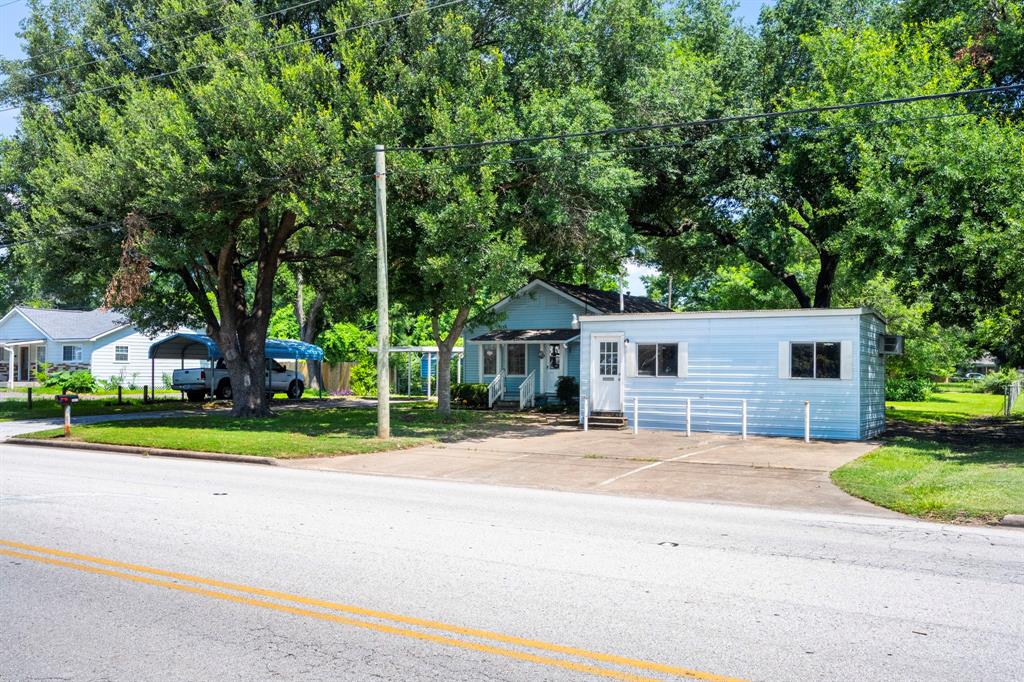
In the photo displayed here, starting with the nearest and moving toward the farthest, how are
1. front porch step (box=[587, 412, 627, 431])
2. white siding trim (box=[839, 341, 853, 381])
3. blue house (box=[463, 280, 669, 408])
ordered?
white siding trim (box=[839, 341, 853, 381]) → front porch step (box=[587, 412, 627, 431]) → blue house (box=[463, 280, 669, 408])

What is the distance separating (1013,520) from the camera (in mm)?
9945

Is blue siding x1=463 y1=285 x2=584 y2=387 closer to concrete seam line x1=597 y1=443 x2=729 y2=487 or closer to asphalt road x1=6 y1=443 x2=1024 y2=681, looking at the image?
concrete seam line x1=597 y1=443 x2=729 y2=487

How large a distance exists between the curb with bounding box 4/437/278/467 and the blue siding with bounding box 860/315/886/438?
14.1 m

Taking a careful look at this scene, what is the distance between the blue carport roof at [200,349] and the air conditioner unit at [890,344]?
2517cm

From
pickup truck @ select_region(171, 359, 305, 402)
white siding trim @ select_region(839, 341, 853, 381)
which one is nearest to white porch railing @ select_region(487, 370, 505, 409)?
pickup truck @ select_region(171, 359, 305, 402)

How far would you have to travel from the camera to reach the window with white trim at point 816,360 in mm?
19906

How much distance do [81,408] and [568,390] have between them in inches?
732

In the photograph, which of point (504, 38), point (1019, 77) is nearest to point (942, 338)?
point (1019, 77)

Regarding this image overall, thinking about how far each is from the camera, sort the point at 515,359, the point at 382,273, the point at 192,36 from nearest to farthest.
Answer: the point at 382,273 < the point at 192,36 < the point at 515,359

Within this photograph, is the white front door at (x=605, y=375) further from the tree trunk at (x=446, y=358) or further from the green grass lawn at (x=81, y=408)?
the green grass lawn at (x=81, y=408)

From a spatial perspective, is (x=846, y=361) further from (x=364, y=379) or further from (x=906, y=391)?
(x=364, y=379)

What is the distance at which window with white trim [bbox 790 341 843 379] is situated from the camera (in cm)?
1991

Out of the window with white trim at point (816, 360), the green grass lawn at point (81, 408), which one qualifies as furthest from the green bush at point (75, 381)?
the window with white trim at point (816, 360)

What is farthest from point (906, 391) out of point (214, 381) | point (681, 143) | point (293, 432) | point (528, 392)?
point (214, 381)
